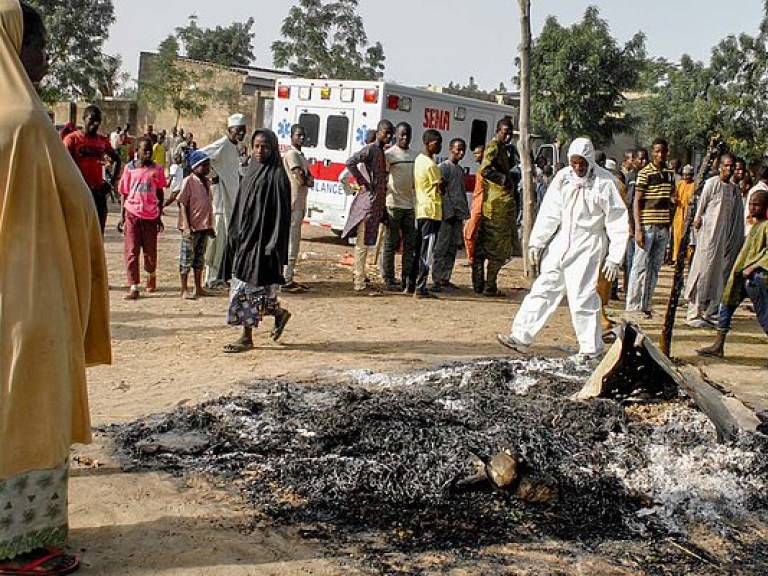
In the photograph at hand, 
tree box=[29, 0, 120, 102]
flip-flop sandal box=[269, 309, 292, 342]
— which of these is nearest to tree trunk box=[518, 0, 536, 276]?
flip-flop sandal box=[269, 309, 292, 342]

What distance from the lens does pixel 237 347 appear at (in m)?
7.40

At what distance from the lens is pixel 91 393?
6168 mm

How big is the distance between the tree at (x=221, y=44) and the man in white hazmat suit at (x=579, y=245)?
45.5 metres

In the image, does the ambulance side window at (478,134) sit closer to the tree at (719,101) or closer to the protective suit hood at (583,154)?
the protective suit hood at (583,154)

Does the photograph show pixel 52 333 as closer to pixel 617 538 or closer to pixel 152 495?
pixel 152 495

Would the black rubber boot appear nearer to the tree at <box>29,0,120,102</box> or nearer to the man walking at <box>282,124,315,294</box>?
the man walking at <box>282,124,315,294</box>

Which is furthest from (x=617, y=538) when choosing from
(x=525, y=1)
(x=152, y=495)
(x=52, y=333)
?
(x=525, y=1)

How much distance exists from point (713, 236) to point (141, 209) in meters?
6.14

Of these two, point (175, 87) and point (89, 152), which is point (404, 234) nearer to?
point (89, 152)

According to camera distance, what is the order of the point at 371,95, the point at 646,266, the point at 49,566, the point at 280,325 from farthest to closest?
the point at 371,95, the point at 646,266, the point at 280,325, the point at 49,566

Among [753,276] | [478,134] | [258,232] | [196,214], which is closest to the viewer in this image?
[258,232]

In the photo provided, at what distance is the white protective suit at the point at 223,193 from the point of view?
963 cm

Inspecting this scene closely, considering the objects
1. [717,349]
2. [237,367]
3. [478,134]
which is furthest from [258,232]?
[478,134]

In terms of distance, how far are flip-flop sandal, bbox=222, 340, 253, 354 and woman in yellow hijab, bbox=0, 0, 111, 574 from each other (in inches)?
153
